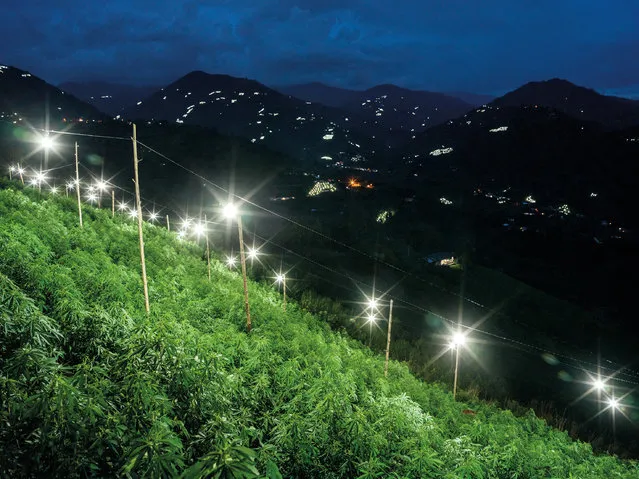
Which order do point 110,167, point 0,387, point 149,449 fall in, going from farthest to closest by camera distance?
1. point 110,167
2. point 0,387
3. point 149,449

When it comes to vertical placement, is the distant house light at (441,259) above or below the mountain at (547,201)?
below

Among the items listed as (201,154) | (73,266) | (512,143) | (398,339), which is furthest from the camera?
(512,143)

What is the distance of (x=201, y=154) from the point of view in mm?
126625

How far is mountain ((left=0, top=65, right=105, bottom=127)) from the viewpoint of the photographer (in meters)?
141

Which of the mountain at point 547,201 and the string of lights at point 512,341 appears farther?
the mountain at point 547,201

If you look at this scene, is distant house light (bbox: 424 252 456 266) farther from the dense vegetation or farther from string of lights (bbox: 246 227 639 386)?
the dense vegetation

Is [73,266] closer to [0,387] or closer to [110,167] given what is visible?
[0,387]

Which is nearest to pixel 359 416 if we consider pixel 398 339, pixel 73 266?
pixel 73 266

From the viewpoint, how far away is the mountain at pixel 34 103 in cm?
14138

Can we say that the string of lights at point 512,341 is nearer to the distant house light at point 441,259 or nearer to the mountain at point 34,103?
the distant house light at point 441,259

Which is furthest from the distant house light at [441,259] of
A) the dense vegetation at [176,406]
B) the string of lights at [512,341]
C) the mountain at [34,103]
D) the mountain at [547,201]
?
the mountain at [34,103]

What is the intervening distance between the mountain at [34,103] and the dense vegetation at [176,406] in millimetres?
159414

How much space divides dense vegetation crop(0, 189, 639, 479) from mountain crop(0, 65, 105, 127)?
159414 mm

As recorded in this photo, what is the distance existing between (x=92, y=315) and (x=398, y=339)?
27.3 metres
